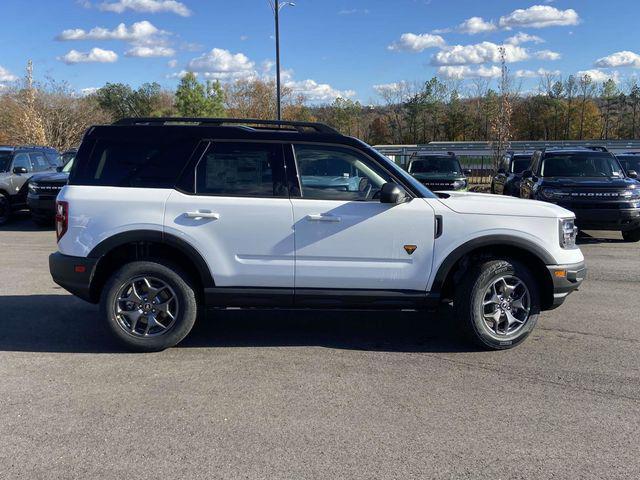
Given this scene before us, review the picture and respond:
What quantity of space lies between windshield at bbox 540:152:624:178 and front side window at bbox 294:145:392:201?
27.4ft

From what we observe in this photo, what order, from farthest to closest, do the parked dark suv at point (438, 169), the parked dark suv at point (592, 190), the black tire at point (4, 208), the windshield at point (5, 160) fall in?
1. the parked dark suv at point (438, 169)
2. the windshield at point (5, 160)
3. the black tire at point (4, 208)
4. the parked dark suv at point (592, 190)

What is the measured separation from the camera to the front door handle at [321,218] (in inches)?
195

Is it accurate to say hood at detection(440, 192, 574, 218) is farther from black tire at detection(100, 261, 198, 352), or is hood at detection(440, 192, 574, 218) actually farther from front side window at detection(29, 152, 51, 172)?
front side window at detection(29, 152, 51, 172)

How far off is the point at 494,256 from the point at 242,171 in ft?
7.78

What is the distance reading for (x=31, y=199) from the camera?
1315 cm

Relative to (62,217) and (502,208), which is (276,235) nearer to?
(62,217)

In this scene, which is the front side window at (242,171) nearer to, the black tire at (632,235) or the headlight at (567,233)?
the headlight at (567,233)

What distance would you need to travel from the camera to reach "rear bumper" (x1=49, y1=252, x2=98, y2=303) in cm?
503

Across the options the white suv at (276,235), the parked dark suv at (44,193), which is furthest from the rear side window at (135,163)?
the parked dark suv at (44,193)

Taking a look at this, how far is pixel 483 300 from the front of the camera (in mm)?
5098

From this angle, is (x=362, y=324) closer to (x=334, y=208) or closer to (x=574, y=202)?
(x=334, y=208)

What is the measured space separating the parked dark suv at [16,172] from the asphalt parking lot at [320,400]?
9.08 m

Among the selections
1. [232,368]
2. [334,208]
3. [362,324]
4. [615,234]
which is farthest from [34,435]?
[615,234]

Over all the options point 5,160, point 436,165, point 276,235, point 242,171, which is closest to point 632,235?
point 436,165
